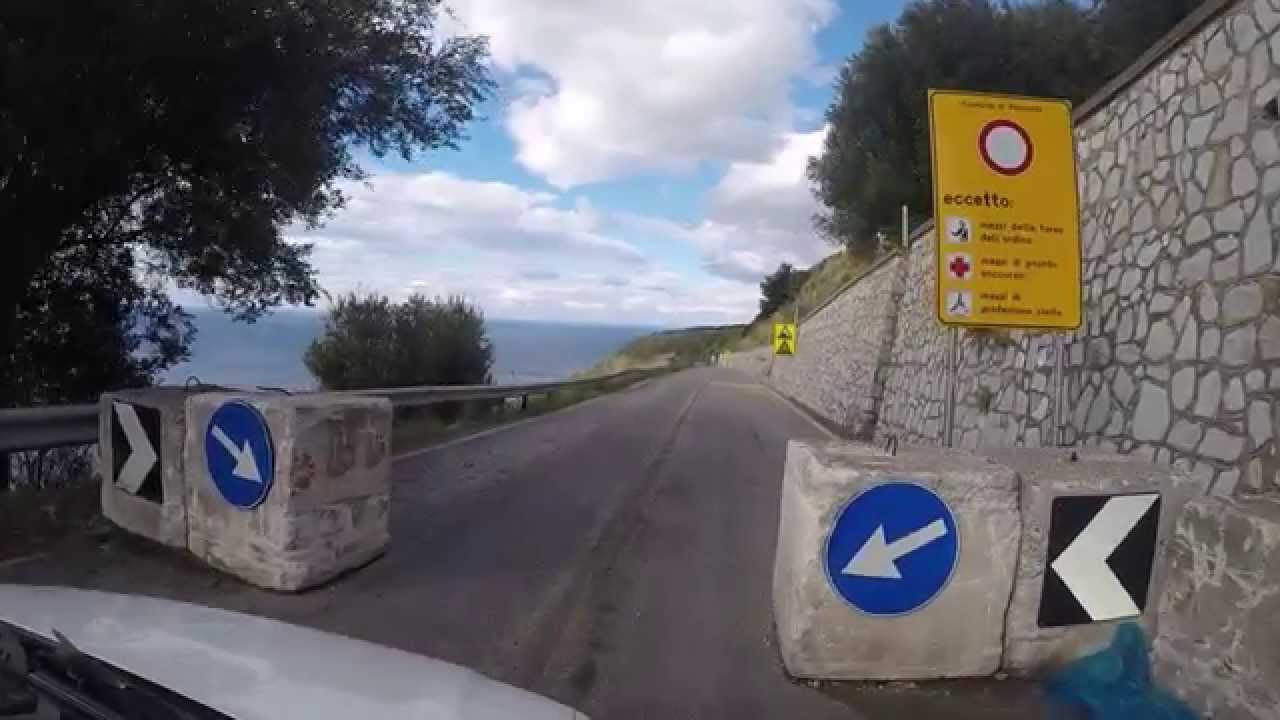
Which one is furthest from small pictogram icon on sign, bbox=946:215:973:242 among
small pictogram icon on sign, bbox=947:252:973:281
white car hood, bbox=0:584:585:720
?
white car hood, bbox=0:584:585:720

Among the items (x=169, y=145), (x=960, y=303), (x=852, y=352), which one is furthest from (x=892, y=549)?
(x=852, y=352)

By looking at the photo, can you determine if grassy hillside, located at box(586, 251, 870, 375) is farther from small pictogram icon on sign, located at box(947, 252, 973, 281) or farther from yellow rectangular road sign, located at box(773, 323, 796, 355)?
small pictogram icon on sign, located at box(947, 252, 973, 281)

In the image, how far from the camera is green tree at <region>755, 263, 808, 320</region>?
10106cm

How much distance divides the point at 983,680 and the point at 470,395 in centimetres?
1360

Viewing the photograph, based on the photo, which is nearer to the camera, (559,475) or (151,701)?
(151,701)

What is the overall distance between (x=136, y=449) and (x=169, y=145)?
4.74 meters

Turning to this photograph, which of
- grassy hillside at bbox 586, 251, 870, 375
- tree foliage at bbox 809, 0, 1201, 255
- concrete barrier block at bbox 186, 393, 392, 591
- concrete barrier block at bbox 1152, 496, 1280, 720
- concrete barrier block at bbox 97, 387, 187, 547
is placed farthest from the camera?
grassy hillside at bbox 586, 251, 870, 375

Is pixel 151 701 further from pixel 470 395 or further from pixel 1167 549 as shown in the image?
pixel 470 395

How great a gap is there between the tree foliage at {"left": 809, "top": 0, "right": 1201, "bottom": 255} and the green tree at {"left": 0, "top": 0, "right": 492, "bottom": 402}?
1688cm

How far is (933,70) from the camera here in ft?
83.3

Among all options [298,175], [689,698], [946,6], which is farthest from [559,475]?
[946,6]

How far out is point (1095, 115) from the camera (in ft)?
29.7

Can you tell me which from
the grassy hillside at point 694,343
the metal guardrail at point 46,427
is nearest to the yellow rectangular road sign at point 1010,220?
the metal guardrail at point 46,427

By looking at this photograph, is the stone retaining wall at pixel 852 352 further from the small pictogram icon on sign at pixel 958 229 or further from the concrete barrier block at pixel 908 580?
the concrete barrier block at pixel 908 580
